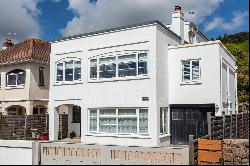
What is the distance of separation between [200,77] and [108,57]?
5.92m

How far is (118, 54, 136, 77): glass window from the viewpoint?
67.2ft

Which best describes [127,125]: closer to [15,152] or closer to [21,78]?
[15,152]

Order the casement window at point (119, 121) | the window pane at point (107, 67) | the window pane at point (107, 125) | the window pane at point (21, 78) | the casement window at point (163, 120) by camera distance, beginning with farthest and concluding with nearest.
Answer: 1. the window pane at point (21, 78)
2. the window pane at point (107, 67)
3. the window pane at point (107, 125)
4. the casement window at point (163, 120)
5. the casement window at point (119, 121)

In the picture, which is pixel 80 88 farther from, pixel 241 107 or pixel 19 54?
pixel 241 107

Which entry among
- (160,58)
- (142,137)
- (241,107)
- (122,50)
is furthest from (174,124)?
(241,107)

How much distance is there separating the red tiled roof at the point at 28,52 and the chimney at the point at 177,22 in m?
11.7

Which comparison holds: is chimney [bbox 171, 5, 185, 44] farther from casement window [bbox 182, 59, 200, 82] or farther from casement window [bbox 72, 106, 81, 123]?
casement window [bbox 72, 106, 81, 123]

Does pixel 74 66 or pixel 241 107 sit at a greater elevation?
pixel 74 66

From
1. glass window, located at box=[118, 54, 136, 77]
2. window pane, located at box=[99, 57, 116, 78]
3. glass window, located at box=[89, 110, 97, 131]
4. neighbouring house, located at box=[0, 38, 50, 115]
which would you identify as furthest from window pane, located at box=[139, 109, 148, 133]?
neighbouring house, located at box=[0, 38, 50, 115]

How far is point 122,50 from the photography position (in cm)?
2088

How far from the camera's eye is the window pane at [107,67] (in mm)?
21297

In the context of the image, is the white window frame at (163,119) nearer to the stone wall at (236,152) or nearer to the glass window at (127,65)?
the glass window at (127,65)

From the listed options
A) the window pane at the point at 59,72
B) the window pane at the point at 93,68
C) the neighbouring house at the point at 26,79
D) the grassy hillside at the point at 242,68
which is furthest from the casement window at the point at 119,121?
the grassy hillside at the point at 242,68

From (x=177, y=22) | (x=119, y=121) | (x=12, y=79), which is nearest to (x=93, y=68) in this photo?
(x=119, y=121)
